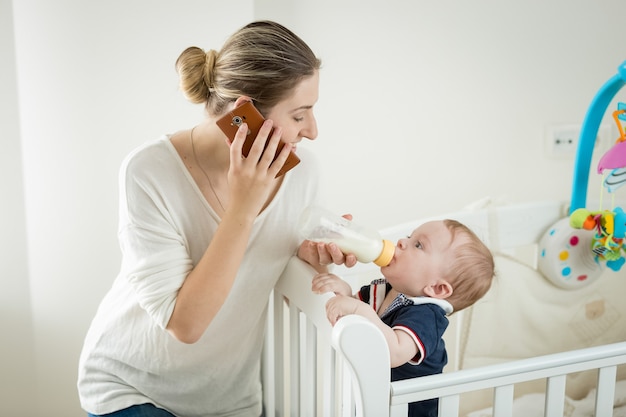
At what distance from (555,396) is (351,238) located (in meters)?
0.41

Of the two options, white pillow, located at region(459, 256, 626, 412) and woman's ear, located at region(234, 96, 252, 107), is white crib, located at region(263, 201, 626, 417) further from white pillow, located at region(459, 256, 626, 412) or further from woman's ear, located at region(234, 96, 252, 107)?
woman's ear, located at region(234, 96, 252, 107)

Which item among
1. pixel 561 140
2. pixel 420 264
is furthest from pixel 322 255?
pixel 561 140

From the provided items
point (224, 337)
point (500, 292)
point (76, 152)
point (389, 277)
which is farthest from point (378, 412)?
point (76, 152)

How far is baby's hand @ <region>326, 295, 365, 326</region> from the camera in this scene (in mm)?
950

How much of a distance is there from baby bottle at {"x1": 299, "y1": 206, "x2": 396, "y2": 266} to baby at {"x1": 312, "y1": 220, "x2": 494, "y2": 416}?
5 cm

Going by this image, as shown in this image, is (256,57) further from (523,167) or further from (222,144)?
(523,167)

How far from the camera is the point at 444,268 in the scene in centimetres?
117

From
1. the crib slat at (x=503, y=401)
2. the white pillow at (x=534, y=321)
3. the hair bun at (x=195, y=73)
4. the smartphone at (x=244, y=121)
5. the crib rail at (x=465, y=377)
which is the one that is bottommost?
the white pillow at (x=534, y=321)

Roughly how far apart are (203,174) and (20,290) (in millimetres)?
867

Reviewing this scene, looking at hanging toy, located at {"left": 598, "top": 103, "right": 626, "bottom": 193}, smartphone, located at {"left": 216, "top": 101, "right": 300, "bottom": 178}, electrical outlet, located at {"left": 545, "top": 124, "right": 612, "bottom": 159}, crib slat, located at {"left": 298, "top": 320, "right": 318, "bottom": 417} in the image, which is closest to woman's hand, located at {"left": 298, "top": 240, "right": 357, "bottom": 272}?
crib slat, located at {"left": 298, "top": 320, "right": 318, "bottom": 417}

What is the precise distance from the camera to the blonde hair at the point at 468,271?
117 centimetres

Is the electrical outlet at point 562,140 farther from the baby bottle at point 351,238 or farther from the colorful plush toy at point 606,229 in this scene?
the baby bottle at point 351,238

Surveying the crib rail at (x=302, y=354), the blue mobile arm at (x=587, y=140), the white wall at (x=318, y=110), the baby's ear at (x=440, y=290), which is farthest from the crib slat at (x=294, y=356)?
the blue mobile arm at (x=587, y=140)

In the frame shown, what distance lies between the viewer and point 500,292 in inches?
63.0
